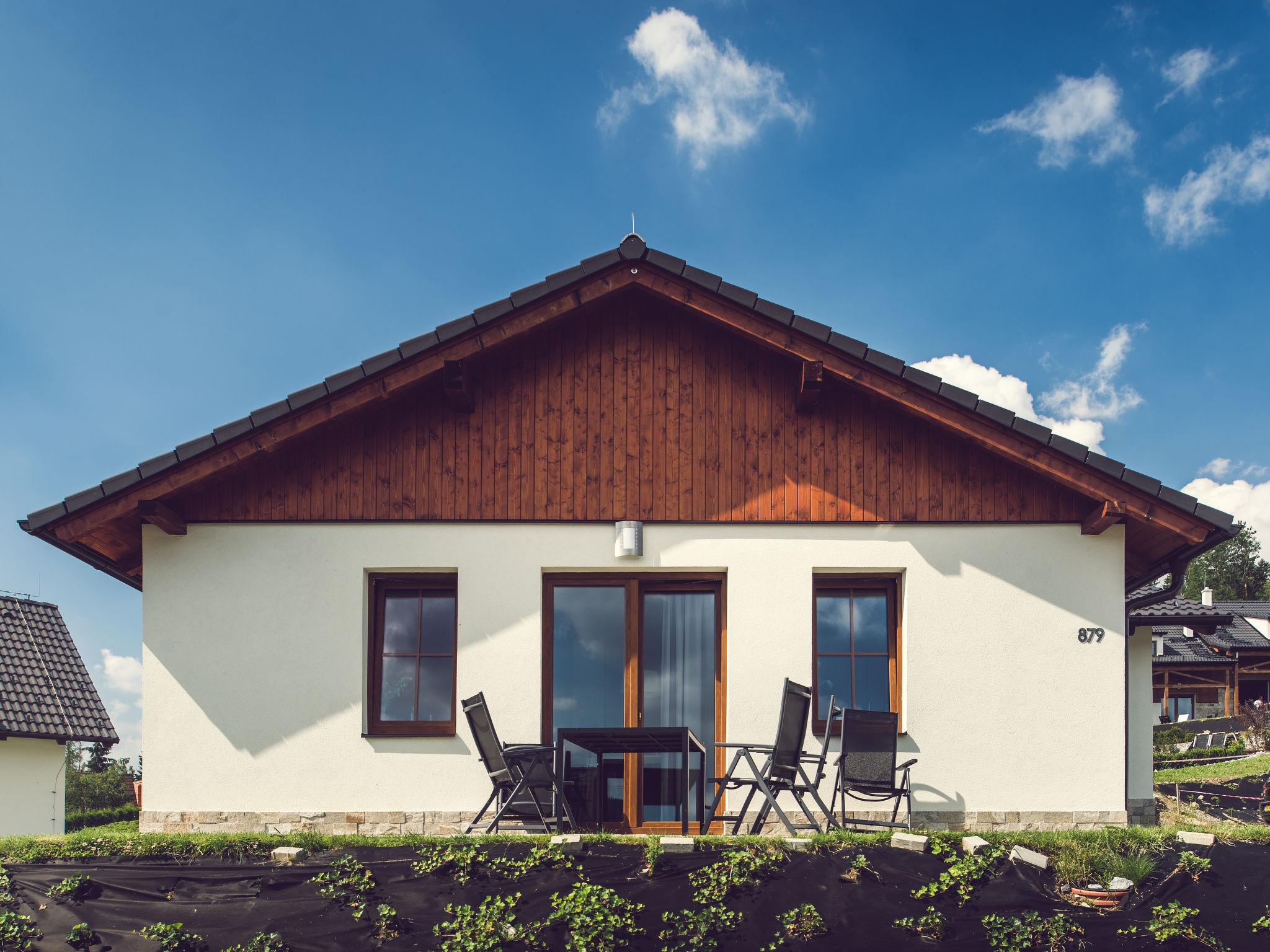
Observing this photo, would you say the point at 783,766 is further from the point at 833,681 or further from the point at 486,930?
the point at 486,930

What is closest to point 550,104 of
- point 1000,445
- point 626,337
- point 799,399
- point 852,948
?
point 626,337

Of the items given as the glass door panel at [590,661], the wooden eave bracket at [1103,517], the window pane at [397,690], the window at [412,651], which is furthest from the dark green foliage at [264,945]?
the wooden eave bracket at [1103,517]

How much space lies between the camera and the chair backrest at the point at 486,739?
303 inches

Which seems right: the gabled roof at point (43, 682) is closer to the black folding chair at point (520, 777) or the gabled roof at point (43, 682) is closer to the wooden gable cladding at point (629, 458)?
the wooden gable cladding at point (629, 458)

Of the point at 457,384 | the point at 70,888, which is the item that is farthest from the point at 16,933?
the point at 457,384

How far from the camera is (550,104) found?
10727mm

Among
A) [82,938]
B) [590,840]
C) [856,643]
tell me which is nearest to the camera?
[82,938]

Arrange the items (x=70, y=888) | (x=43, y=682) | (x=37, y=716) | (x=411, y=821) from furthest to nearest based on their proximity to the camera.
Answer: (x=43, y=682) < (x=37, y=716) < (x=411, y=821) < (x=70, y=888)

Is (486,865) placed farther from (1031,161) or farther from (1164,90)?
(1164,90)

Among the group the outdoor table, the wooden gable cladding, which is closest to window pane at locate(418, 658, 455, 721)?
the outdoor table

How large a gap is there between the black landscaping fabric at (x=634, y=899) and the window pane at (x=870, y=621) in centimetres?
245

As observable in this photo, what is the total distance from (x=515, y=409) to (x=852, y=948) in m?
5.11

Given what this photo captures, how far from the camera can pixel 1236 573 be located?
256 ft

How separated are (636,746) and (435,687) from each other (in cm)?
195
